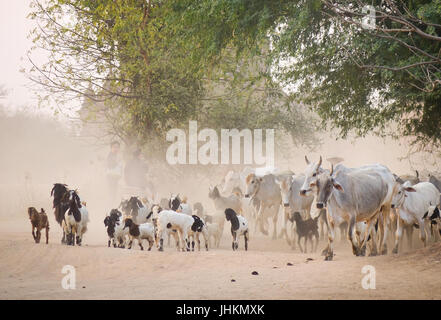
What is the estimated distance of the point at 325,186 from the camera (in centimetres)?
1223

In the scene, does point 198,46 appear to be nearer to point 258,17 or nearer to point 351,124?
point 258,17

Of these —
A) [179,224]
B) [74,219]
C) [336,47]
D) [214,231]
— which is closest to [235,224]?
[179,224]

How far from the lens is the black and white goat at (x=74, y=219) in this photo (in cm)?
1488

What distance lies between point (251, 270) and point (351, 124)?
291 inches

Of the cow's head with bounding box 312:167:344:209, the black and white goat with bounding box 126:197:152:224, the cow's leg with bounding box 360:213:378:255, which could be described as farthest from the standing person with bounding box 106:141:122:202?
the cow's head with bounding box 312:167:344:209

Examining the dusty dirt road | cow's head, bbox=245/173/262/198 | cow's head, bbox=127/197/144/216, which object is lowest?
the dusty dirt road

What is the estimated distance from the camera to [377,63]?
14234mm

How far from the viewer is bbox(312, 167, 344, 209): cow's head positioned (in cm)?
1223

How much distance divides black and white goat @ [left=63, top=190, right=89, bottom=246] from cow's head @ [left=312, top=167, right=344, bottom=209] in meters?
6.27

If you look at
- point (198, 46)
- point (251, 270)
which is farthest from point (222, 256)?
point (198, 46)

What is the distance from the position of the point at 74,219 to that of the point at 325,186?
21.5 ft

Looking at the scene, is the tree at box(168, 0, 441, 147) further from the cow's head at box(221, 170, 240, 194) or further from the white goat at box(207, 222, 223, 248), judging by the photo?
the cow's head at box(221, 170, 240, 194)

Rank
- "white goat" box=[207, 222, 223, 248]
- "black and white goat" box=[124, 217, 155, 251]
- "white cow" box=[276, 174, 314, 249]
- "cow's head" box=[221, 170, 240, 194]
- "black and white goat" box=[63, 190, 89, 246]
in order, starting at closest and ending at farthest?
"black and white goat" box=[63, 190, 89, 246] < "black and white goat" box=[124, 217, 155, 251] < "white goat" box=[207, 222, 223, 248] < "white cow" box=[276, 174, 314, 249] < "cow's head" box=[221, 170, 240, 194]
